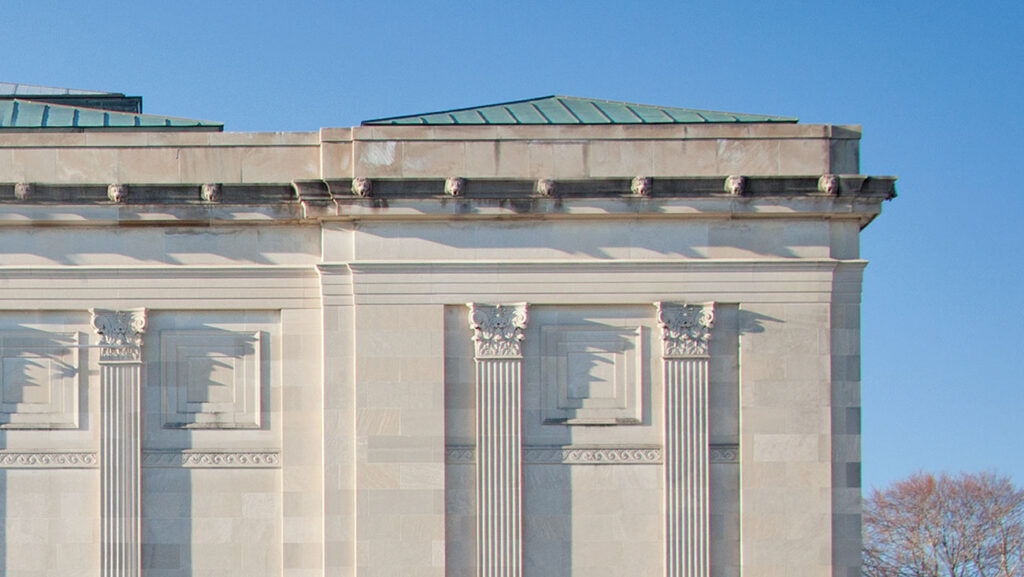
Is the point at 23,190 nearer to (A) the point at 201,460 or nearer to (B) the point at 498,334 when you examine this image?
(A) the point at 201,460

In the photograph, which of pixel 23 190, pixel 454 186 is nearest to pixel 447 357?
pixel 454 186

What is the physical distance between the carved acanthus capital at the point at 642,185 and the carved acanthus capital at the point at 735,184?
1.53 m

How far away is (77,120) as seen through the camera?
2792cm

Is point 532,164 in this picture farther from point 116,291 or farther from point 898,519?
point 898,519

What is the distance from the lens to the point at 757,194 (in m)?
24.8

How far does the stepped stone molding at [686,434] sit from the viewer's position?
2444cm

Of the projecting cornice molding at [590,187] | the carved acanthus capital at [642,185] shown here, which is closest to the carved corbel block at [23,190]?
the projecting cornice molding at [590,187]

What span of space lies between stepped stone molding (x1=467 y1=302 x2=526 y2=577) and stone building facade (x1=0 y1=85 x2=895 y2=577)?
0.18 feet

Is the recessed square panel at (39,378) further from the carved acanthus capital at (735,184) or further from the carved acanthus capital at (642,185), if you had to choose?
the carved acanthus capital at (735,184)

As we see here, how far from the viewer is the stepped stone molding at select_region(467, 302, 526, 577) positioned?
24.5 metres

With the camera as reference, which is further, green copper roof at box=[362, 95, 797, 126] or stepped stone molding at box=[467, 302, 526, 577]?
green copper roof at box=[362, 95, 797, 126]

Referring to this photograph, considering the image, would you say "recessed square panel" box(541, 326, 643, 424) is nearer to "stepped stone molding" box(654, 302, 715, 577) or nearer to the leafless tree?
"stepped stone molding" box(654, 302, 715, 577)

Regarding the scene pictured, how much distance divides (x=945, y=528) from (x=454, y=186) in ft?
156

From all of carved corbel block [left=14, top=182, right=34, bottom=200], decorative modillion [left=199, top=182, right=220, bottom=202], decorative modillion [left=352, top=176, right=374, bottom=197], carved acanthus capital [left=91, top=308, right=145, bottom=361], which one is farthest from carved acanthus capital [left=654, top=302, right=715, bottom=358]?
carved corbel block [left=14, top=182, right=34, bottom=200]
